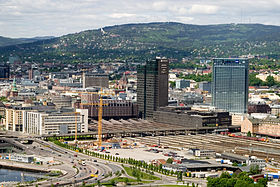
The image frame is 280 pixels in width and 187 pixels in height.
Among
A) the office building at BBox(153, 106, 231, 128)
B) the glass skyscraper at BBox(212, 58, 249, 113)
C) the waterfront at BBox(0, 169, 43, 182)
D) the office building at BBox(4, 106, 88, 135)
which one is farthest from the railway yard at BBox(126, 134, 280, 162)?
the glass skyscraper at BBox(212, 58, 249, 113)

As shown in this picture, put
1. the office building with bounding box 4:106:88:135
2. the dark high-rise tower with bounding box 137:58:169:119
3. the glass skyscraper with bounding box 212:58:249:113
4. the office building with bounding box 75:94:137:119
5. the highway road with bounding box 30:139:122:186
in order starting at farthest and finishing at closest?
the glass skyscraper with bounding box 212:58:249:113 < the office building with bounding box 75:94:137:119 < the dark high-rise tower with bounding box 137:58:169:119 < the office building with bounding box 4:106:88:135 < the highway road with bounding box 30:139:122:186

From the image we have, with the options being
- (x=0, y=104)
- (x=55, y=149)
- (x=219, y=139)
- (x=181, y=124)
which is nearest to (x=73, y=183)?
(x=55, y=149)

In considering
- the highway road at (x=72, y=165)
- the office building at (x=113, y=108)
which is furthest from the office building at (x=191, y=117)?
the highway road at (x=72, y=165)

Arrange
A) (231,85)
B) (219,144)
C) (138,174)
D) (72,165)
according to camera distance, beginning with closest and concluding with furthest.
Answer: (138,174) → (72,165) → (219,144) → (231,85)

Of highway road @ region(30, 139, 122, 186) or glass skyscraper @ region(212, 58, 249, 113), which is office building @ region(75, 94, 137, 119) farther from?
highway road @ region(30, 139, 122, 186)

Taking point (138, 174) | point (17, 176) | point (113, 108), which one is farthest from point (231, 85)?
point (17, 176)

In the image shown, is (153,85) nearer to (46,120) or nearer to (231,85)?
(231,85)

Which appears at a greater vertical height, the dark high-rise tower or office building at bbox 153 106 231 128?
the dark high-rise tower
